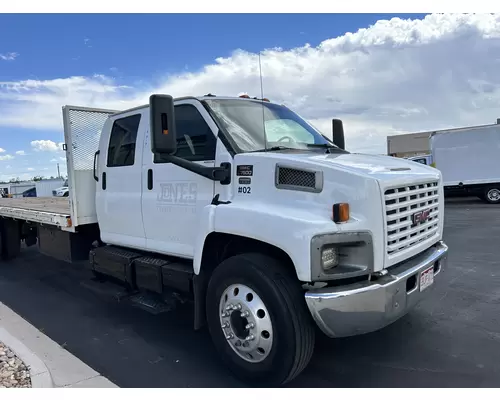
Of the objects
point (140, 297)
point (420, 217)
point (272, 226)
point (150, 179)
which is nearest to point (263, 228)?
point (272, 226)

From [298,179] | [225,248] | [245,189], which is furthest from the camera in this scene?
[225,248]

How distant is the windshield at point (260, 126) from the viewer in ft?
12.7

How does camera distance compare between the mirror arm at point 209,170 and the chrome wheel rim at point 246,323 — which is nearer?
the chrome wheel rim at point 246,323

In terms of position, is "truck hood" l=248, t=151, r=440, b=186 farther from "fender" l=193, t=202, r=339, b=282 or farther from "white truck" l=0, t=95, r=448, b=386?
Result: "fender" l=193, t=202, r=339, b=282

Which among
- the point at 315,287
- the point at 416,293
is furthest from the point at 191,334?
the point at 416,293

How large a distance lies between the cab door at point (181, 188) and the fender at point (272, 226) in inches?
10.7

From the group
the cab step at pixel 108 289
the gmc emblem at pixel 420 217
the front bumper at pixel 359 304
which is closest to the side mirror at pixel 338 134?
the gmc emblem at pixel 420 217

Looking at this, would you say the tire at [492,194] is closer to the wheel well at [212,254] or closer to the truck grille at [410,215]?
the truck grille at [410,215]

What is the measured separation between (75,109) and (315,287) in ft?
13.4

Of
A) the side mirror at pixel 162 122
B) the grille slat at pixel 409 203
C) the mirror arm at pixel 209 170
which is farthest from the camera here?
the mirror arm at pixel 209 170

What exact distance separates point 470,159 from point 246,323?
16894 millimetres

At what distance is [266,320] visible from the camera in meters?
3.19

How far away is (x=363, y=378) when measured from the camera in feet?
11.4

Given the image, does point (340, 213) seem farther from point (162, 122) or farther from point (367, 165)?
point (162, 122)
